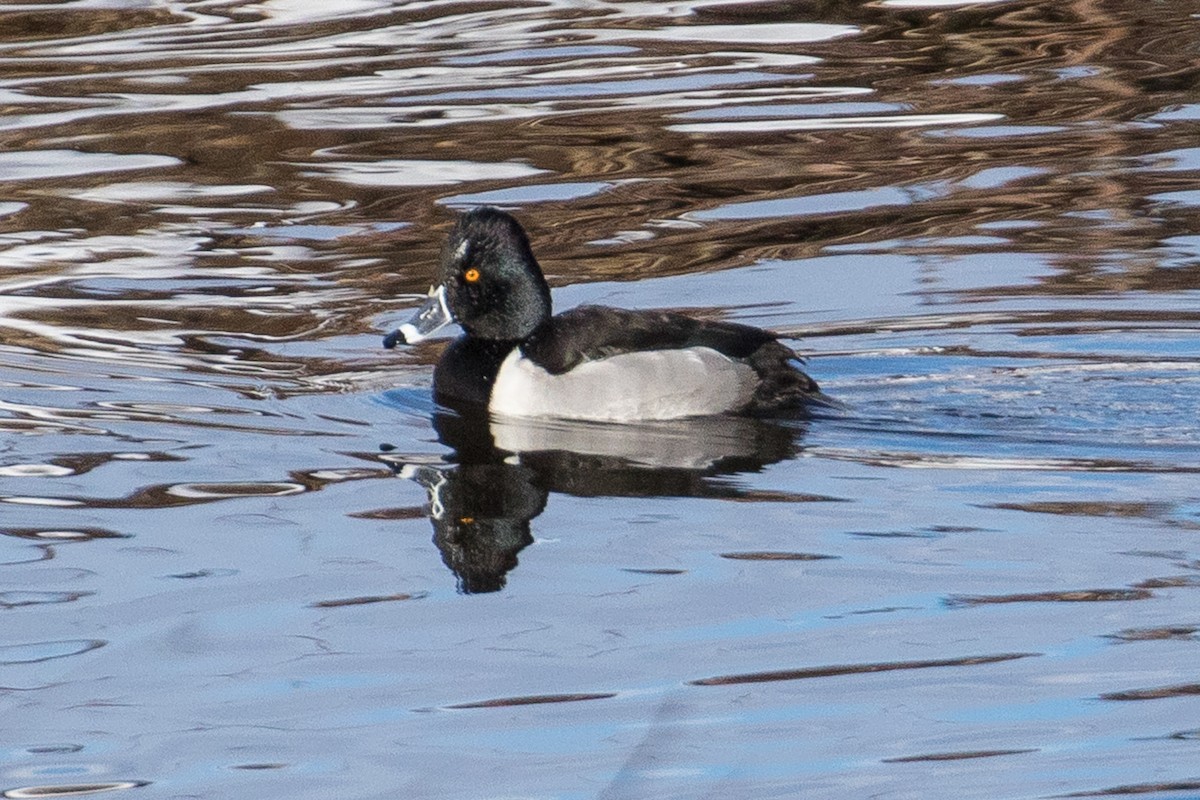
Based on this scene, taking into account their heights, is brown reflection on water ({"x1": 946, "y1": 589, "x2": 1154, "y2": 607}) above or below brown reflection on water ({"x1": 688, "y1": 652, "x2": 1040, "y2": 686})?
below

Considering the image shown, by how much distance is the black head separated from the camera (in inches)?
351

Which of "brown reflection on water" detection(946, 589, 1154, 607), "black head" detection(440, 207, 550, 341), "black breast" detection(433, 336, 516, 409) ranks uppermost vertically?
"black head" detection(440, 207, 550, 341)

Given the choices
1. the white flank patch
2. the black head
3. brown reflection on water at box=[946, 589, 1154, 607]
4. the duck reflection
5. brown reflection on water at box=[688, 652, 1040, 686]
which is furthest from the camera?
the black head

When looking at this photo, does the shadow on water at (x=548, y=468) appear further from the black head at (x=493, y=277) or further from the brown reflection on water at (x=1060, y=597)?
the brown reflection on water at (x=1060, y=597)

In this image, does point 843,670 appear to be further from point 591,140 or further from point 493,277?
point 591,140

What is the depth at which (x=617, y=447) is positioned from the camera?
7.98m

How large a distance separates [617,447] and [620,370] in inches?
18.3

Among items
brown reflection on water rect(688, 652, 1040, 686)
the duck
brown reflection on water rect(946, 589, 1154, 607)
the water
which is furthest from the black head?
brown reflection on water rect(688, 652, 1040, 686)

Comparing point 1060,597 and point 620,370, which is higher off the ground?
point 620,370

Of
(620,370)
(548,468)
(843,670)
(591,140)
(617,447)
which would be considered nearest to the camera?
(843,670)

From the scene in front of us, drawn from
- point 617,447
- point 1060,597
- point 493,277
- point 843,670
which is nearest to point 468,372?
point 493,277

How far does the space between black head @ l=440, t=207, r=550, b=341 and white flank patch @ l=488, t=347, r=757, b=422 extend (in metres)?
0.50

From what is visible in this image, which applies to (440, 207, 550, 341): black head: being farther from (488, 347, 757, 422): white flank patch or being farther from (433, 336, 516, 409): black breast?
(488, 347, 757, 422): white flank patch

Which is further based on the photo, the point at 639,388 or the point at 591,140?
the point at 591,140
